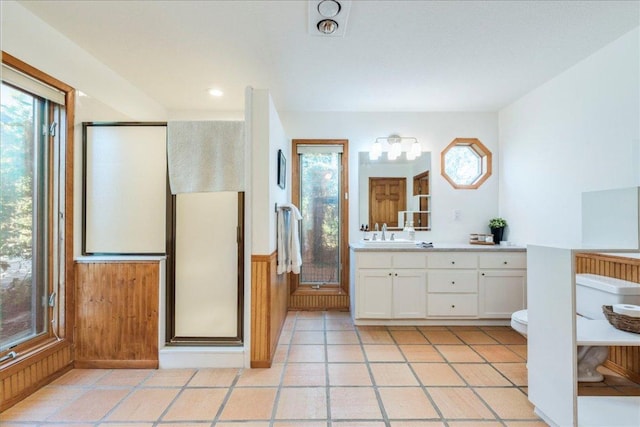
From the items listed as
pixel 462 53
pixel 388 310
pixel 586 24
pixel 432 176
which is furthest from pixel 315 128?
pixel 586 24

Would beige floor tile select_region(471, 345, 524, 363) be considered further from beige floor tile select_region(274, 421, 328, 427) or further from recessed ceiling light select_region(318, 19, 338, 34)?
recessed ceiling light select_region(318, 19, 338, 34)

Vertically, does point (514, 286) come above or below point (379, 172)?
below

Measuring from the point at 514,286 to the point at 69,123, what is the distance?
4.06 metres

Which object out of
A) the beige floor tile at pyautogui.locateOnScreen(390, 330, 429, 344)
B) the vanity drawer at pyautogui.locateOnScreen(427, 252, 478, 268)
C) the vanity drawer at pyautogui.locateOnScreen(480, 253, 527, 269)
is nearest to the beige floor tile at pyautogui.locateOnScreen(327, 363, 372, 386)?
the beige floor tile at pyautogui.locateOnScreen(390, 330, 429, 344)

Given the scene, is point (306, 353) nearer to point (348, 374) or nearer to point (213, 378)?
point (348, 374)

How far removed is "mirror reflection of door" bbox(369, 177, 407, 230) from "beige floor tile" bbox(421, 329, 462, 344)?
125 cm

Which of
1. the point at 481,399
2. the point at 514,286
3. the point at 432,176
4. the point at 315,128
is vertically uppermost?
the point at 315,128

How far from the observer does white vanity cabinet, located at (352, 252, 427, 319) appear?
3.12 meters

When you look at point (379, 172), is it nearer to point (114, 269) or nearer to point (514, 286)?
point (514, 286)

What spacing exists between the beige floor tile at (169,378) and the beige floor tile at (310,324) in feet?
3.70

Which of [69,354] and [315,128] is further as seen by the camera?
[315,128]

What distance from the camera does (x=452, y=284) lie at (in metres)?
3.11

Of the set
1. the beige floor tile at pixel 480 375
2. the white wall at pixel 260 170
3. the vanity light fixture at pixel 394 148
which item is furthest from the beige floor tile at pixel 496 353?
the vanity light fixture at pixel 394 148

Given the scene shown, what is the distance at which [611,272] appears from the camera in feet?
7.33
